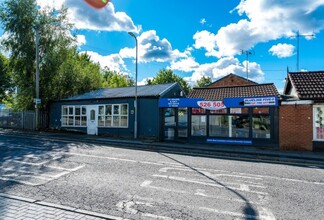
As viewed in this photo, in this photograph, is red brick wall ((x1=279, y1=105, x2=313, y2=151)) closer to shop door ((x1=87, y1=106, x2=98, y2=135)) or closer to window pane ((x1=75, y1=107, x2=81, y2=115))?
shop door ((x1=87, y1=106, x2=98, y2=135))

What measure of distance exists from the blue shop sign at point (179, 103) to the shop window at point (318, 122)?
253 inches

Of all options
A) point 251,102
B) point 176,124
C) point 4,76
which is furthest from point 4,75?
point 251,102

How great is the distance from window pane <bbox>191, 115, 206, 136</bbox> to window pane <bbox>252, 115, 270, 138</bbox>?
2944mm

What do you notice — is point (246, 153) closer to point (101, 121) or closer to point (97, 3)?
point (97, 3)

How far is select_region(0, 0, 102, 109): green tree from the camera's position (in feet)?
83.6

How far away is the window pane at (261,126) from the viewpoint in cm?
1494

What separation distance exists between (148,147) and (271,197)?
9.65m

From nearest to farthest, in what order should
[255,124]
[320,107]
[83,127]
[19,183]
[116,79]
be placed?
1. [19,183]
2. [320,107]
3. [255,124]
4. [83,127]
5. [116,79]

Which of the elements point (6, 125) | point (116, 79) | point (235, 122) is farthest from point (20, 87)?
point (116, 79)

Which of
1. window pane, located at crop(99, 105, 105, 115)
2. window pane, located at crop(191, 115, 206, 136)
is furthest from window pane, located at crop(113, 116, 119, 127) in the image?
window pane, located at crop(191, 115, 206, 136)

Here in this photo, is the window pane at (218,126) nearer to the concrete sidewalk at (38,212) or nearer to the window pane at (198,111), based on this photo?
the window pane at (198,111)

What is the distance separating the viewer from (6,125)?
27.3 metres

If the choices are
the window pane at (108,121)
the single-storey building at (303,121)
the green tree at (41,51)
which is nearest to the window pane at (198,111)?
the single-storey building at (303,121)

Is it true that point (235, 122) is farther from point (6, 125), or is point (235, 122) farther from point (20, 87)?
point (6, 125)
